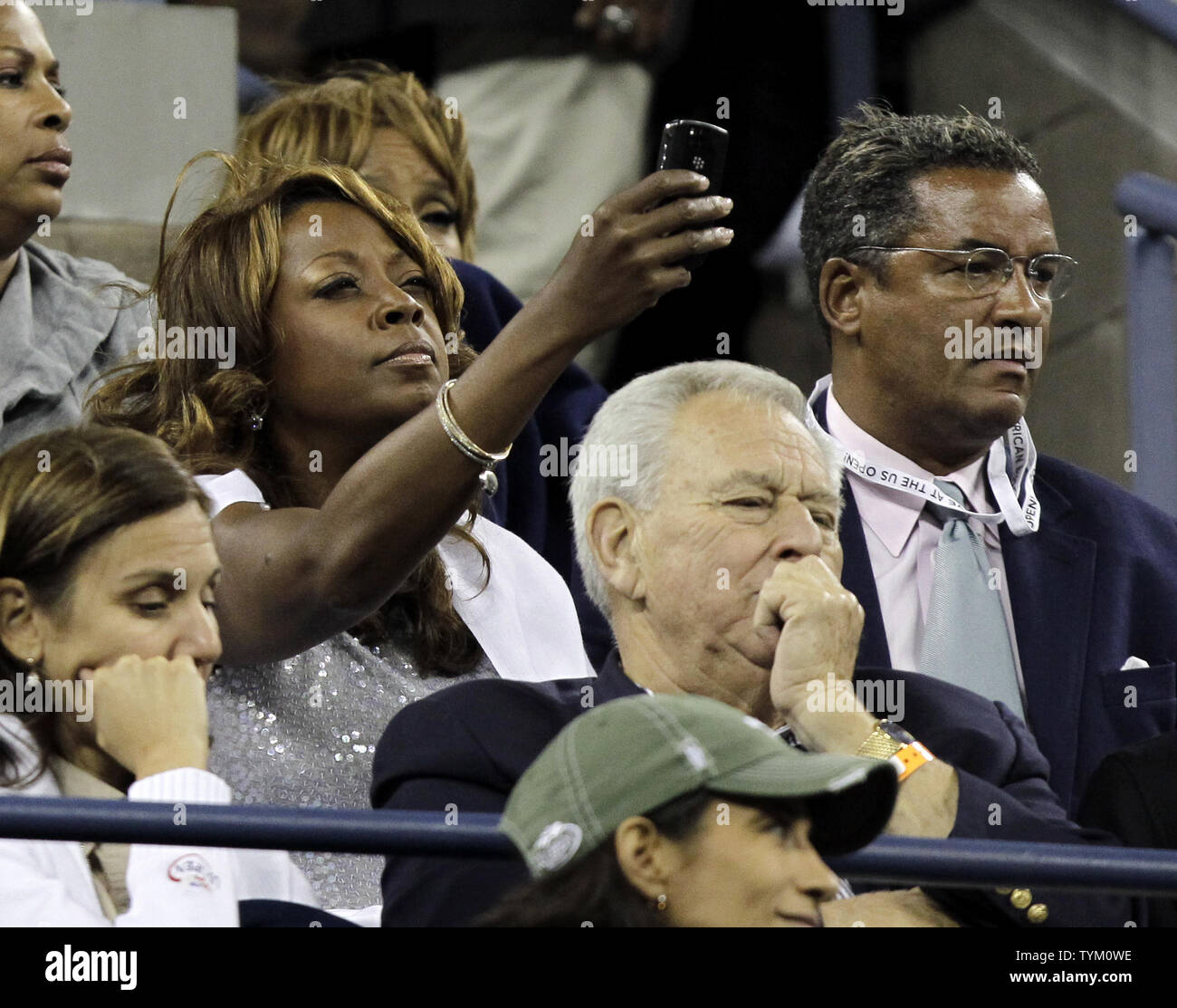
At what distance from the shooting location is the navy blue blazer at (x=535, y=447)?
370 centimetres

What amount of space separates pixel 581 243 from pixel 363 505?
0.40 m

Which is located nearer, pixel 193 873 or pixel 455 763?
pixel 193 873

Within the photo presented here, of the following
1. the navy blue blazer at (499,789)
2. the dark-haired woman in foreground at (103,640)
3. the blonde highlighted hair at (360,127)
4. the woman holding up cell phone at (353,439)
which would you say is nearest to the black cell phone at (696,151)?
the woman holding up cell phone at (353,439)

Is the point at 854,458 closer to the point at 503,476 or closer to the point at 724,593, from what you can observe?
the point at 503,476

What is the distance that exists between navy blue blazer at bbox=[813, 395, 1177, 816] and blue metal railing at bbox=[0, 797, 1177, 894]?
1.11 meters

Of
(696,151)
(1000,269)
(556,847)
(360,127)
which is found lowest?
(556,847)

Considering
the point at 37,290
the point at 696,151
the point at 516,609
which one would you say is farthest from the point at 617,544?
the point at 37,290

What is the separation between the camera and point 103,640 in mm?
2385

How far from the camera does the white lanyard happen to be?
3475 millimetres

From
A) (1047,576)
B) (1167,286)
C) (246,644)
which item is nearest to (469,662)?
(246,644)

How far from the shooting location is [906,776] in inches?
100

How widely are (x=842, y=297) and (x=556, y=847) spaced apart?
198 centimetres

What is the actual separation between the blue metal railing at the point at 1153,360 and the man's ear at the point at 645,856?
7.47ft

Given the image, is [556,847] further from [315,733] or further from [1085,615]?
[1085,615]
